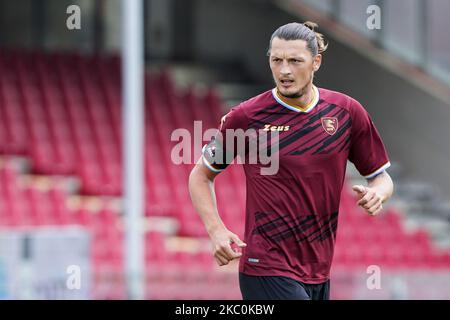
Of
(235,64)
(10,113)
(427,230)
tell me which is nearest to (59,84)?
(10,113)

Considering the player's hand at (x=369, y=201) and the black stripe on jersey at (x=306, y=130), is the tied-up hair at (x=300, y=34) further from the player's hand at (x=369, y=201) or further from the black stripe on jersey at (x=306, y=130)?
the player's hand at (x=369, y=201)

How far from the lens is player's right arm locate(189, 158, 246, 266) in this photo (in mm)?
4230

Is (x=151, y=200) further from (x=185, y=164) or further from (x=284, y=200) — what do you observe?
(x=284, y=200)

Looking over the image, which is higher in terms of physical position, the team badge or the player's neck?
the player's neck

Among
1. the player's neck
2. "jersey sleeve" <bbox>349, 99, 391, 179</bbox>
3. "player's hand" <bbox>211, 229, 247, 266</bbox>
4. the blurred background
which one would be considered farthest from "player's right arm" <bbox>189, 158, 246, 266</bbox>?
the blurred background

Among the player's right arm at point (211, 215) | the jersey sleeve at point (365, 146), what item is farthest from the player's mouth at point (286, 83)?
the player's right arm at point (211, 215)

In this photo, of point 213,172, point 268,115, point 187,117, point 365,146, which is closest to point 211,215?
point 213,172

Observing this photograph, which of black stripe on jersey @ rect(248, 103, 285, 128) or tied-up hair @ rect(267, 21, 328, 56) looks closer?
tied-up hair @ rect(267, 21, 328, 56)

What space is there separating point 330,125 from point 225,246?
645mm

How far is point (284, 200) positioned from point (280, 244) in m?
0.17

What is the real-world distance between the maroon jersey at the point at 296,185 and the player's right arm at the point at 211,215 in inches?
2.3

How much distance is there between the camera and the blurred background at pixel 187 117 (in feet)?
40.0

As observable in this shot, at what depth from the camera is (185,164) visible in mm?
14852

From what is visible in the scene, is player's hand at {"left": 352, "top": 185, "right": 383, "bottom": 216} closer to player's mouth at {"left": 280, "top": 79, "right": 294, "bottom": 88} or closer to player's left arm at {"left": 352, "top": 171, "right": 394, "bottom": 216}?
player's left arm at {"left": 352, "top": 171, "right": 394, "bottom": 216}
